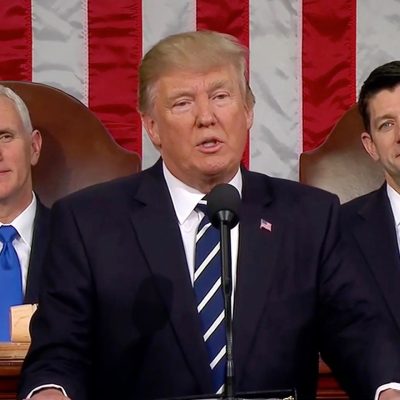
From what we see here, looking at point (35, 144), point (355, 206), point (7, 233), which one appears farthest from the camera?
point (35, 144)

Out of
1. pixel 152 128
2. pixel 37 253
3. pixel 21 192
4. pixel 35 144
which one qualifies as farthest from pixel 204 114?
pixel 35 144

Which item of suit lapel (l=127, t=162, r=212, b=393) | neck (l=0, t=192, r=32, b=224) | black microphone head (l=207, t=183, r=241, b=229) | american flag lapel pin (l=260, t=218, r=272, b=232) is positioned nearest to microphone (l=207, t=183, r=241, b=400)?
black microphone head (l=207, t=183, r=241, b=229)

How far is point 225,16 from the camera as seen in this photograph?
361cm

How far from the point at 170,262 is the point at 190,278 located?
48 mm

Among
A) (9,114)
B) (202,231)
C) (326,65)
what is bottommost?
(202,231)

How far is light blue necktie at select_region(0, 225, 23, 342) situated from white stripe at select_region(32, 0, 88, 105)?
0.73 metres

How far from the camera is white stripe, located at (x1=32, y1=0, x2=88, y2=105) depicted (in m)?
3.62

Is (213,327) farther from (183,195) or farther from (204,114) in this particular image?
(204,114)

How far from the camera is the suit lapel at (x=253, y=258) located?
211 cm

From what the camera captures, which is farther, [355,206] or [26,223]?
[26,223]

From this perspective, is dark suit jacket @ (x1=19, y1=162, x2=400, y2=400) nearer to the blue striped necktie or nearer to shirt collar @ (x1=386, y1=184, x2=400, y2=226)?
the blue striped necktie

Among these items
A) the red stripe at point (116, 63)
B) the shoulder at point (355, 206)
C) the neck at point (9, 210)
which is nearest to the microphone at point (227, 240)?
the shoulder at point (355, 206)

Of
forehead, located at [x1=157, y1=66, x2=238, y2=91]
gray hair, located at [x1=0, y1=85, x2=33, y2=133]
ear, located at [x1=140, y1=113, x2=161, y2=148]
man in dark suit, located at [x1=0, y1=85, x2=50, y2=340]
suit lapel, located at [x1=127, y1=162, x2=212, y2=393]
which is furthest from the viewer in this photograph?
gray hair, located at [x1=0, y1=85, x2=33, y2=133]

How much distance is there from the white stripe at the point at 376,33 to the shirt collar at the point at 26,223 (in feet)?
3.78
